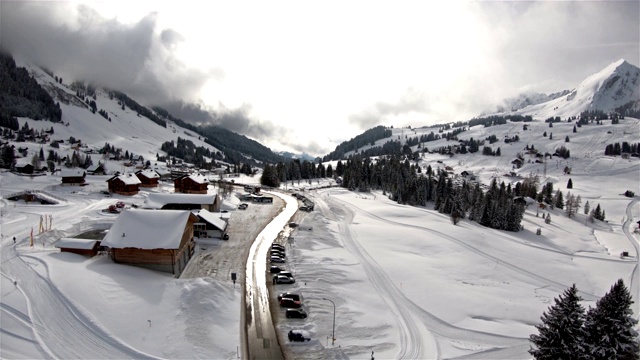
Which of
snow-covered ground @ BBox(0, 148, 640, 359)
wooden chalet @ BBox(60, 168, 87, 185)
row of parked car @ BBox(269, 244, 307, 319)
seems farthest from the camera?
wooden chalet @ BBox(60, 168, 87, 185)

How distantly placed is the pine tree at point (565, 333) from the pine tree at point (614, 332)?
58 cm

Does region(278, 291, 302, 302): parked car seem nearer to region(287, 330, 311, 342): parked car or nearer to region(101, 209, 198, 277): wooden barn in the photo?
region(287, 330, 311, 342): parked car

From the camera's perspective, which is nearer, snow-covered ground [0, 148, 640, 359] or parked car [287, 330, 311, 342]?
snow-covered ground [0, 148, 640, 359]

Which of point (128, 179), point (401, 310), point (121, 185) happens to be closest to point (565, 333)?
point (401, 310)

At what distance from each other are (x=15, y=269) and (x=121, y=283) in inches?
330

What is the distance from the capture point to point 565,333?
21.0m

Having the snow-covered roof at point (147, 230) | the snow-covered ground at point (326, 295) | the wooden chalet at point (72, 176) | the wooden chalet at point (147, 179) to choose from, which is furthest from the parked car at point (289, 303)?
the wooden chalet at point (147, 179)

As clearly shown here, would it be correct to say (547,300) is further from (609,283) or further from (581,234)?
(581,234)

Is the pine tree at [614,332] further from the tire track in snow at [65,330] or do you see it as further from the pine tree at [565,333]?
the tire track in snow at [65,330]

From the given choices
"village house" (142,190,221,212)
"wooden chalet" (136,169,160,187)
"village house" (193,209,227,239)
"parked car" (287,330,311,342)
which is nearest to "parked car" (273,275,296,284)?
"parked car" (287,330,311,342)

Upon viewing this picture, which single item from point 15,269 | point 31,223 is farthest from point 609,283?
point 31,223

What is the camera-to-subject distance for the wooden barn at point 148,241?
35625mm

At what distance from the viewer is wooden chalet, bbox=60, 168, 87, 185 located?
86375 mm

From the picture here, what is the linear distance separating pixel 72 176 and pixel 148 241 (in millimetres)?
67566
